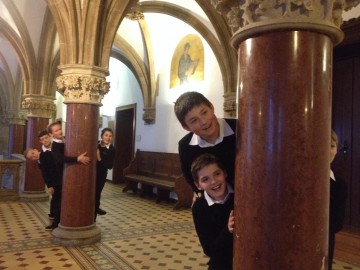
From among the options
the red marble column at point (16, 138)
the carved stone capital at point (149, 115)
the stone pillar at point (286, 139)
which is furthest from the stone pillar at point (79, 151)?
the red marble column at point (16, 138)

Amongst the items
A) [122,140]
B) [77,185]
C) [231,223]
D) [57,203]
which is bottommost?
[57,203]

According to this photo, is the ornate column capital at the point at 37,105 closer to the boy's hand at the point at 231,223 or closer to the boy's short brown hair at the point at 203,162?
the boy's short brown hair at the point at 203,162

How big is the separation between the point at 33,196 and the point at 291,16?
810 cm

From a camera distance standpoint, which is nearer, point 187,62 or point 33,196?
point 33,196

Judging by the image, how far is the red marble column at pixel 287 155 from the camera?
1349 mm

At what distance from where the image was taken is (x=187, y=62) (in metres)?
8.96

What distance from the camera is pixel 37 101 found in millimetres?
8398

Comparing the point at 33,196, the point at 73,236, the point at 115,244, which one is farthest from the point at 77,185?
the point at 33,196

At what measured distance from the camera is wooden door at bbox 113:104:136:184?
12227mm

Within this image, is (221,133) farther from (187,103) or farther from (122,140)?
(122,140)

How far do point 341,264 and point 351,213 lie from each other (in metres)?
1.62

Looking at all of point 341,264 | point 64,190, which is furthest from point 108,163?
point 341,264

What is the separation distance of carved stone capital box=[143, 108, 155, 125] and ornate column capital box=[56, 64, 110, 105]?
5.05 metres

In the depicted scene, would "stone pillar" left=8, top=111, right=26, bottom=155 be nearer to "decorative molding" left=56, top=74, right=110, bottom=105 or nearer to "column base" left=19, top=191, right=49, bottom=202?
"column base" left=19, top=191, right=49, bottom=202
